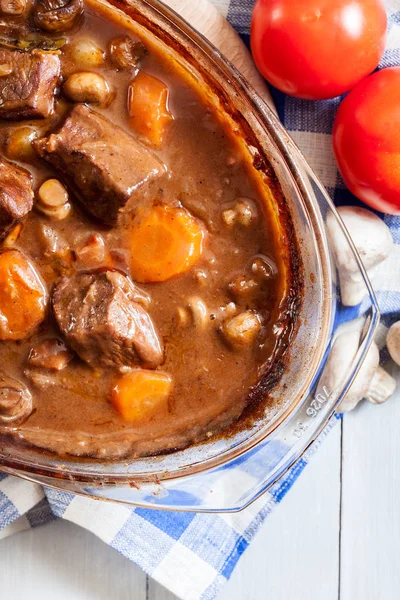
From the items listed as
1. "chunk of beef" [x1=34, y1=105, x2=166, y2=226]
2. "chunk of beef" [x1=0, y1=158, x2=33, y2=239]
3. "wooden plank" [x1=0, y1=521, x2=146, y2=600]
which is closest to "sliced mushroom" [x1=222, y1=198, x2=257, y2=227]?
"chunk of beef" [x1=34, y1=105, x2=166, y2=226]

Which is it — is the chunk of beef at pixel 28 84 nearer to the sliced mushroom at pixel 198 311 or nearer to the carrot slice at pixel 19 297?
the carrot slice at pixel 19 297

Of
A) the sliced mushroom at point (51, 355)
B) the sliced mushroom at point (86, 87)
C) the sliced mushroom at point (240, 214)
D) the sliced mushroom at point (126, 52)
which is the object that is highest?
the sliced mushroom at point (126, 52)

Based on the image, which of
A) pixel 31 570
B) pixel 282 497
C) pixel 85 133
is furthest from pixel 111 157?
pixel 31 570

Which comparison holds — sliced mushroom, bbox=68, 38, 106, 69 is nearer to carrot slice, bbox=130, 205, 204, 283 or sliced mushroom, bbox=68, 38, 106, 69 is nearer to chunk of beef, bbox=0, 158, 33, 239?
chunk of beef, bbox=0, 158, 33, 239

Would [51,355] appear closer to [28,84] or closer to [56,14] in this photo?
[28,84]

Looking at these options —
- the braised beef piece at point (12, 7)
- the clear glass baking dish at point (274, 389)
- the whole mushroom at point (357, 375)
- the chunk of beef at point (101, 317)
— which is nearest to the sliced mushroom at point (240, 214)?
the clear glass baking dish at point (274, 389)

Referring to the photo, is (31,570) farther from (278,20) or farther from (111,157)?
(278,20)
